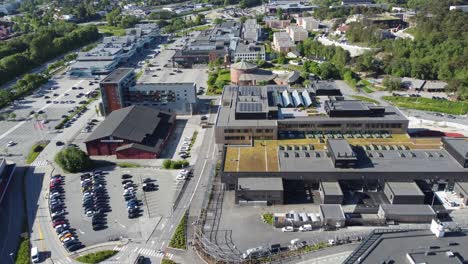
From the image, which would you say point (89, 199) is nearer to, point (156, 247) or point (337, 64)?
point (156, 247)

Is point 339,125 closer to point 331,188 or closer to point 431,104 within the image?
point 331,188

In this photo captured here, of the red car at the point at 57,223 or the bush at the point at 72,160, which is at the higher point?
the bush at the point at 72,160

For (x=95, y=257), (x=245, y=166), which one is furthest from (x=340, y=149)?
(x=95, y=257)

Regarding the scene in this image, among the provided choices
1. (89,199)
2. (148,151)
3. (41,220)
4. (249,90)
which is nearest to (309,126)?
(249,90)

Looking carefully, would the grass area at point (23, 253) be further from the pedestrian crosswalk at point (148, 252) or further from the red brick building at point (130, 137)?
the red brick building at point (130, 137)

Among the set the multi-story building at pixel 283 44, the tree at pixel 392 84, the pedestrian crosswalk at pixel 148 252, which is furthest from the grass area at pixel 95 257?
the multi-story building at pixel 283 44

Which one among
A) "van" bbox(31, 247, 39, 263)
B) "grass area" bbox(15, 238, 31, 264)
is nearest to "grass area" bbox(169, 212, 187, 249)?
"van" bbox(31, 247, 39, 263)
